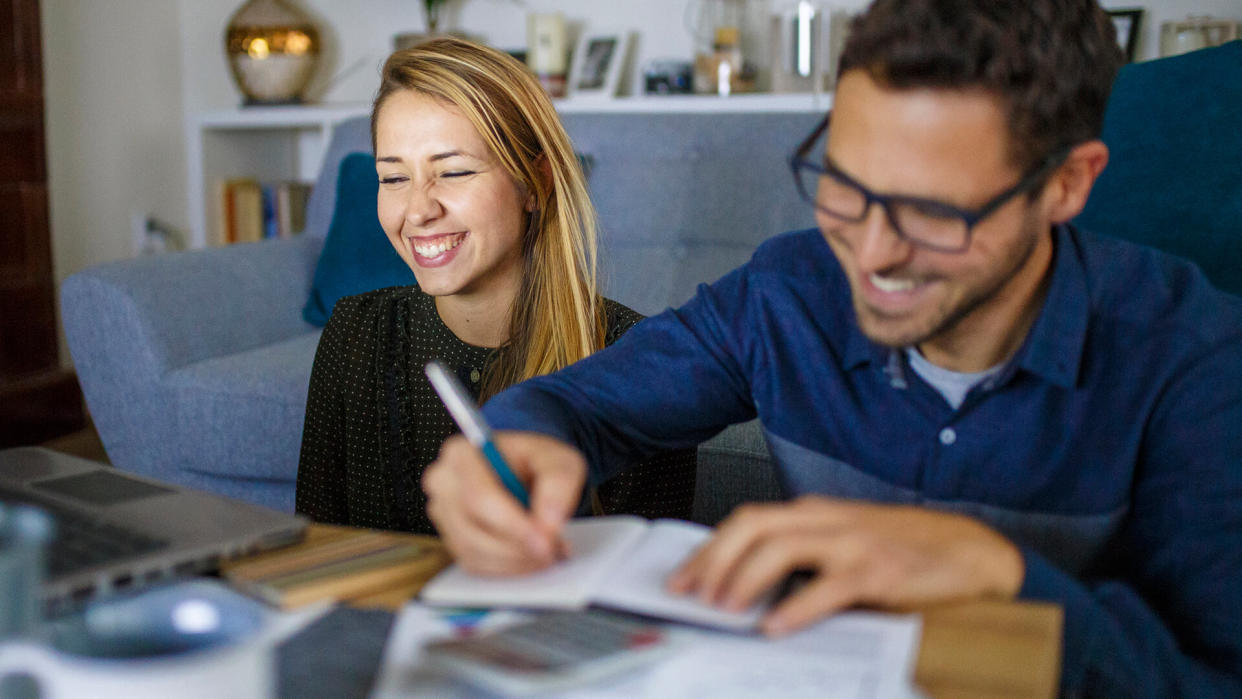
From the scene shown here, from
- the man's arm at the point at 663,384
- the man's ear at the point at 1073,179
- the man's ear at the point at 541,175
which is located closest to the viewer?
the man's ear at the point at 1073,179

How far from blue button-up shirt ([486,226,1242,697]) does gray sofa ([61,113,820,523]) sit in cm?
72

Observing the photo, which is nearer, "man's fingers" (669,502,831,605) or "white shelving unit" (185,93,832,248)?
"man's fingers" (669,502,831,605)

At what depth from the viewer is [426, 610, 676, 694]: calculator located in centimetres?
49

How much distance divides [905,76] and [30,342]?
2.84 meters

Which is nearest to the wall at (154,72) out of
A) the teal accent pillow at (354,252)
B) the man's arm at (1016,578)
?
the teal accent pillow at (354,252)

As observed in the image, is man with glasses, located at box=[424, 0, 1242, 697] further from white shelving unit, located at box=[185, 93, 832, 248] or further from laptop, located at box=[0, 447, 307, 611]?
white shelving unit, located at box=[185, 93, 832, 248]

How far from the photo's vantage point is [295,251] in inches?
96.0

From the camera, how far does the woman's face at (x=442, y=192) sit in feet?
4.61

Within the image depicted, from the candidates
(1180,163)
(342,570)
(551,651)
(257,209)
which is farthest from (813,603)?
(257,209)

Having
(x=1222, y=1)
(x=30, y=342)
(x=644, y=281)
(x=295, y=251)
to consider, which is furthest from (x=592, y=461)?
(x=30, y=342)

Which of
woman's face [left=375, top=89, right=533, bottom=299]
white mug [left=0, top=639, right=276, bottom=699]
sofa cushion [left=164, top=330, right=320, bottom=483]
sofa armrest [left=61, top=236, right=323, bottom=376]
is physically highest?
woman's face [left=375, top=89, right=533, bottom=299]

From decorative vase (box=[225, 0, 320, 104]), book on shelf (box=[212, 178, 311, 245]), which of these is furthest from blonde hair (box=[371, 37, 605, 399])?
book on shelf (box=[212, 178, 311, 245])

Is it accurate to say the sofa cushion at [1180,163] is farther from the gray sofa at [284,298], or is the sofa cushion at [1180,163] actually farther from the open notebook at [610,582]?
the open notebook at [610,582]

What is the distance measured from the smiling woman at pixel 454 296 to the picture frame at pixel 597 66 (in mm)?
1519
